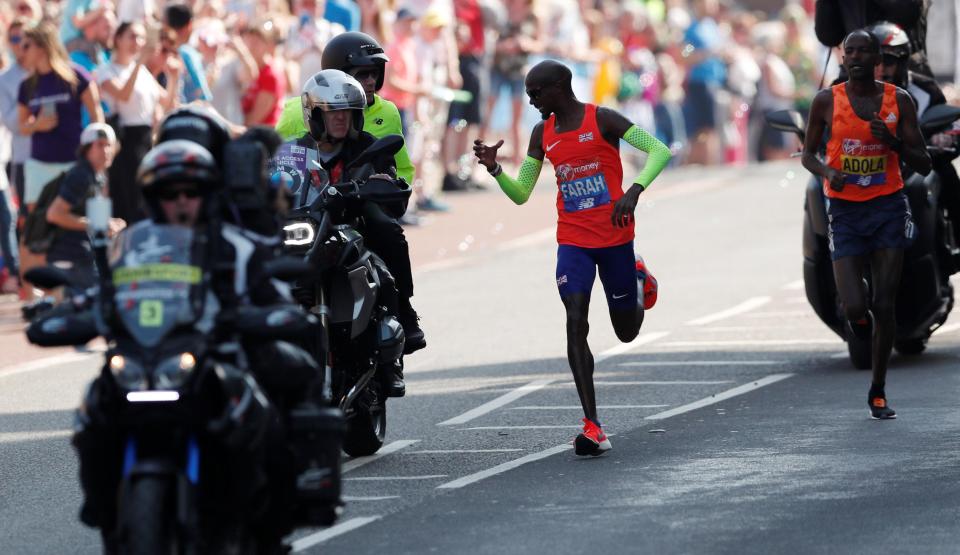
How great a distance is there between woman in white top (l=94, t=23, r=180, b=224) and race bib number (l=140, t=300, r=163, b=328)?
10.7 m

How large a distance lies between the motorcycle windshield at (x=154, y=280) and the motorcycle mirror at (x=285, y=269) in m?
0.23

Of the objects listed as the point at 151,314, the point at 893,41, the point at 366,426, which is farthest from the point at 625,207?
the point at 151,314

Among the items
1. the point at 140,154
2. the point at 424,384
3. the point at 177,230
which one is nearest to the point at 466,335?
the point at 424,384

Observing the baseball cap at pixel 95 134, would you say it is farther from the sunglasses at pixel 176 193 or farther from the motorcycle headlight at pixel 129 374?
the motorcycle headlight at pixel 129 374

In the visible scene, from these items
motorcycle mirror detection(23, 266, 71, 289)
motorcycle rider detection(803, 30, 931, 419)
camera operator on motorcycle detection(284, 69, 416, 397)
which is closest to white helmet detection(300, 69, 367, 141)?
A: camera operator on motorcycle detection(284, 69, 416, 397)

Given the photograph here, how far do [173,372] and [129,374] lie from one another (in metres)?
0.14

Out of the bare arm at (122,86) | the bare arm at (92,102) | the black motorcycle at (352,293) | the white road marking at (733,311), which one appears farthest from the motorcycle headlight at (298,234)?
the bare arm at (122,86)

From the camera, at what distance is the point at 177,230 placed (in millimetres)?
7500

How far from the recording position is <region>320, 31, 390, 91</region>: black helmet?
38.5 ft

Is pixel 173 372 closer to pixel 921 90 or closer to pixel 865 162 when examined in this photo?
pixel 865 162

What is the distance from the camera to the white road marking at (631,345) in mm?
15141

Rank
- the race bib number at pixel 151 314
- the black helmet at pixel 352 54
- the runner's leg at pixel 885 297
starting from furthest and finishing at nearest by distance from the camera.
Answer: the runner's leg at pixel 885 297, the black helmet at pixel 352 54, the race bib number at pixel 151 314

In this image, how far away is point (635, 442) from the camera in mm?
11516

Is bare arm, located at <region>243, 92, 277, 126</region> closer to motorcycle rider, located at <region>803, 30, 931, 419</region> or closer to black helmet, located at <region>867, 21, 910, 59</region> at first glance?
black helmet, located at <region>867, 21, 910, 59</region>
